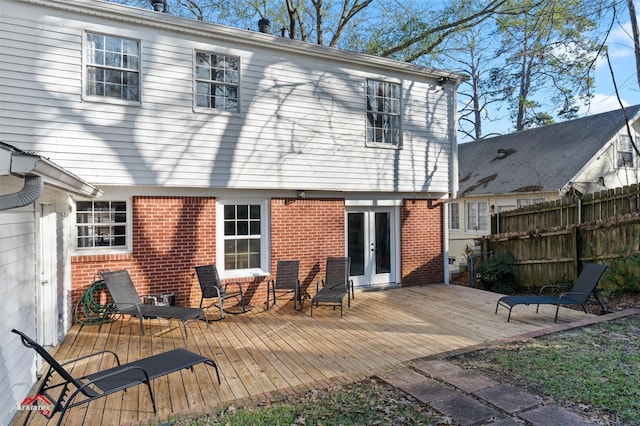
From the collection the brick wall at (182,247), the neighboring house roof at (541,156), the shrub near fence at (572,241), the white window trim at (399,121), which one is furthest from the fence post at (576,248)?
the brick wall at (182,247)

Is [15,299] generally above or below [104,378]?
above

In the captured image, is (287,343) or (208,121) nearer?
(287,343)

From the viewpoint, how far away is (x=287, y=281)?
8164 millimetres

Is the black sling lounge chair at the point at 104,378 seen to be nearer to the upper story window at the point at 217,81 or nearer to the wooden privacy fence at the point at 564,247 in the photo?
the upper story window at the point at 217,81

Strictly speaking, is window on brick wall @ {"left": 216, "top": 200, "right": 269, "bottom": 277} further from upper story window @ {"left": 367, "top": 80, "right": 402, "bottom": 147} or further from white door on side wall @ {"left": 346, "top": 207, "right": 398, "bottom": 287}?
upper story window @ {"left": 367, "top": 80, "right": 402, "bottom": 147}

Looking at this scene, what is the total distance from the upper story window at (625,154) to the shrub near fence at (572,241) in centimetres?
689

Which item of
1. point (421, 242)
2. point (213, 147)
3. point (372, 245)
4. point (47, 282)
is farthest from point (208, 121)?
point (421, 242)

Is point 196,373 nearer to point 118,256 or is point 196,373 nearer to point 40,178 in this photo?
point 40,178

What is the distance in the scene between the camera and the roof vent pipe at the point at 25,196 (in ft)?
9.00

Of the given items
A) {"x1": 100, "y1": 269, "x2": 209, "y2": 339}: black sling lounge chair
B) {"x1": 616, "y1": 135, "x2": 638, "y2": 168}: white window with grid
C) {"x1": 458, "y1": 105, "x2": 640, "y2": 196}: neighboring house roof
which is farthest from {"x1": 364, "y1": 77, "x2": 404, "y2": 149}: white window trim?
{"x1": 616, "y1": 135, "x2": 638, "y2": 168}: white window with grid

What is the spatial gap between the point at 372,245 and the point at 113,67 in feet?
22.3

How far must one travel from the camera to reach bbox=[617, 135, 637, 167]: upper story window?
15117mm

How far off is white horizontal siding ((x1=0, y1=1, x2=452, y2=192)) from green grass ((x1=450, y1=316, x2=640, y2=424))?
16.3ft

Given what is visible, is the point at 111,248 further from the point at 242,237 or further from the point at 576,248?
the point at 576,248
